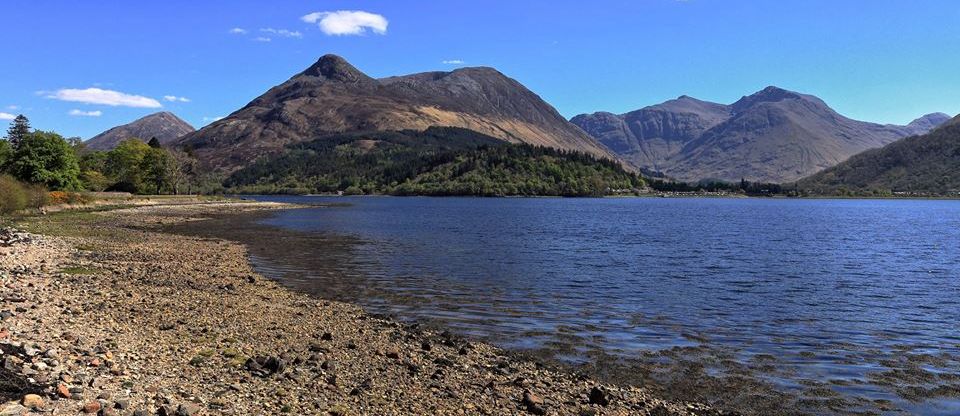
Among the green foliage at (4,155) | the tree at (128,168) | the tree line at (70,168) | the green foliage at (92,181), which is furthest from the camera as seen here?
the tree at (128,168)

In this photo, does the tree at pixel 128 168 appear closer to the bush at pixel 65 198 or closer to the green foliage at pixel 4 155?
the green foliage at pixel 4 155

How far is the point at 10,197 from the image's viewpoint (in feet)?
238

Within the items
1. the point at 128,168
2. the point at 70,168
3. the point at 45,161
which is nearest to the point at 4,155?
the point at 70,168

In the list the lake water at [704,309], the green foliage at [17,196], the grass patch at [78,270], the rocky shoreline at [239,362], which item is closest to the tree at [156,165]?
the green foliage at [17,196]

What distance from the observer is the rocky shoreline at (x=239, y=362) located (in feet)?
45.2

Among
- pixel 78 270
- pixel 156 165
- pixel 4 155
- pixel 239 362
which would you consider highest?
pixel 156 165

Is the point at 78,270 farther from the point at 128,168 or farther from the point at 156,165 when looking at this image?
the point at 128,168

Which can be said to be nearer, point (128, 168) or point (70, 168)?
point (70, 168)

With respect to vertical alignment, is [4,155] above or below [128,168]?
above

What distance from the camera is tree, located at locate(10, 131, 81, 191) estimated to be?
10369cm

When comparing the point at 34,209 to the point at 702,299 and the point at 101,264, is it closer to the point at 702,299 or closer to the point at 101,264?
the point at 101,264

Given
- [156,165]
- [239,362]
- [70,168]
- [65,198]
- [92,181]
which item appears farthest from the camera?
[156,165]

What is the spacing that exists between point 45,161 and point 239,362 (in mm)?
113294

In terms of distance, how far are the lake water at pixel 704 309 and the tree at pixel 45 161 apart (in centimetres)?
7283
